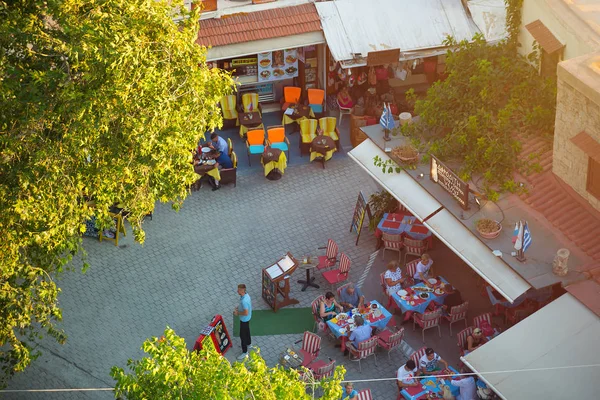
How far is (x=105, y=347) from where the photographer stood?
21766 mm

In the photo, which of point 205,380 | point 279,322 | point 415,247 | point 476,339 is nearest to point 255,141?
point 415,247

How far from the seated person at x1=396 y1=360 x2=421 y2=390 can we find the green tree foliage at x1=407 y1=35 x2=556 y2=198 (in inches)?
Result: 159

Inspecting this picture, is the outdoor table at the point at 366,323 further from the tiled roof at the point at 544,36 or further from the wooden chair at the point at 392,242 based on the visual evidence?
the tiled roof at the point at 544,36

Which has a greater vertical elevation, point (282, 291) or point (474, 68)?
point (474, 68)

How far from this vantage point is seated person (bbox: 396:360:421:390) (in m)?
19.7

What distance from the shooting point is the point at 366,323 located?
2112 cm

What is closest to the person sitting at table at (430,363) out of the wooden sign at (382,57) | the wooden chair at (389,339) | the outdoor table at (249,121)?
the wooden chair at (389,339)

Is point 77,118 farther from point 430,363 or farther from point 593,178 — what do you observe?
point 593,178

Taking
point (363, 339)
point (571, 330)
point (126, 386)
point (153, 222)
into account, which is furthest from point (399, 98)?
point (126, 386)

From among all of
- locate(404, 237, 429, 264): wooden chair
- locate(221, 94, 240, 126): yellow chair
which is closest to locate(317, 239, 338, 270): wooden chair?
locate(404, 237, 429, 264): wooden chair

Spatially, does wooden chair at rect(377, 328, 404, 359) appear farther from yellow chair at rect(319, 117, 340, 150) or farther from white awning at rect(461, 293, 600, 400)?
yellow chair at rect(319, 117, 340, 150)

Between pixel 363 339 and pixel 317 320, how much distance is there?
1.31 metres

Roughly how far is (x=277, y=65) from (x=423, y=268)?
9270 millimetres

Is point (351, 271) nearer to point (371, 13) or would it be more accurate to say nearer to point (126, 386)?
point (371, 13)
